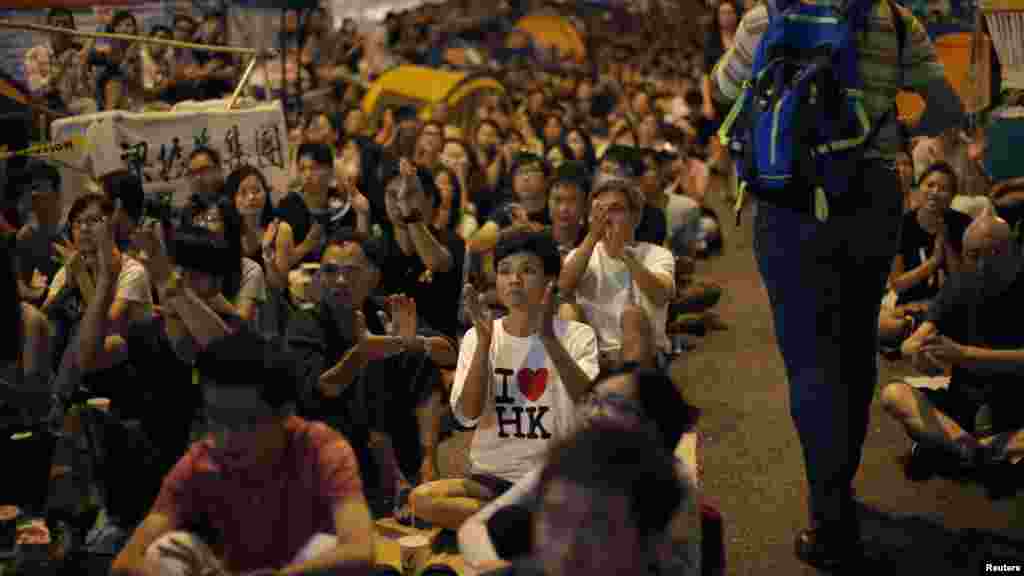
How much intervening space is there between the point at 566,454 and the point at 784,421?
12.4 feet

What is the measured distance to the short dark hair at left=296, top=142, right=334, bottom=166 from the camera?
7.33m

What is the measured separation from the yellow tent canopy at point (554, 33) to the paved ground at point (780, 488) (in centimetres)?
1785

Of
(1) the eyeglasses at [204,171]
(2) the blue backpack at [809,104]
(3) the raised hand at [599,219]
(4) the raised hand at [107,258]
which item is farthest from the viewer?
(1) the eyeglasses at [204,171]

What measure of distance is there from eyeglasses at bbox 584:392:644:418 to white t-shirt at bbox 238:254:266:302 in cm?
225

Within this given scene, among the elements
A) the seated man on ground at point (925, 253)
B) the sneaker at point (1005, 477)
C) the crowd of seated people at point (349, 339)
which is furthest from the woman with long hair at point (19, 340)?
the seated man on ground at point (925, 253)

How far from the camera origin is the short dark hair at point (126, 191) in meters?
6.18

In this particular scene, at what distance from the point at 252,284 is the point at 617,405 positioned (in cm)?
238

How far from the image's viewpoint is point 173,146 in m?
7.91

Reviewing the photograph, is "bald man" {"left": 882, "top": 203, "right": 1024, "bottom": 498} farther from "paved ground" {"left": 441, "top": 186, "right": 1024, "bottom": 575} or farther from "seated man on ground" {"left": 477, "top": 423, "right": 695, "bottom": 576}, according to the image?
"seated man on ground" {"left": 477, "top": 423, "right": 695, "bottom": 576}

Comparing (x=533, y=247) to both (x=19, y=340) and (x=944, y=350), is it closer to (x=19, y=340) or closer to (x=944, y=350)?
(x=944, y=350)

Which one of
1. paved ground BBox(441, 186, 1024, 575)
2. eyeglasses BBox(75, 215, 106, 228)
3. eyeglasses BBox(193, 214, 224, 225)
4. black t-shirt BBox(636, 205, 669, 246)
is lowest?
paved ground BBox(441, 186, 1024, 575)

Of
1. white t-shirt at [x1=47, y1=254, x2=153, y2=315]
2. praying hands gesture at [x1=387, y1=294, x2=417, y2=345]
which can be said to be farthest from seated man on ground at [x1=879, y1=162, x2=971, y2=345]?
white t-shirt at [x1=47, y1=254, x2=153, y2=315]

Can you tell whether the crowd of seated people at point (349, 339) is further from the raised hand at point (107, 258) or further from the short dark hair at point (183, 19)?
the short dark hair at point (183, 19)

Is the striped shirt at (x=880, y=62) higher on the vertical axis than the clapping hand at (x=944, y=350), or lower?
higher
